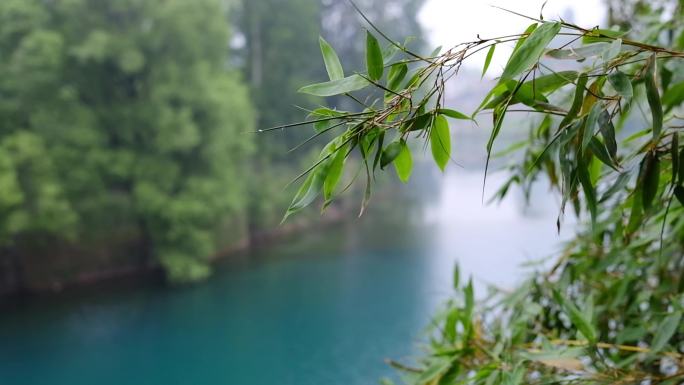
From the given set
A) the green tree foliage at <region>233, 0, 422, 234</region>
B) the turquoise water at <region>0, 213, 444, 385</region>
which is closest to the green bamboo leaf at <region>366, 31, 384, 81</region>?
the turquoise water at <region>0, 213, 444, 385</region>

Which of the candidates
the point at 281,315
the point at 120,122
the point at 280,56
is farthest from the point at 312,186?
the point at 280,56

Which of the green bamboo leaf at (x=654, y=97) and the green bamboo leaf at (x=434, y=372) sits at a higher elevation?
the green bamboo leaf at (x=654, y=97)

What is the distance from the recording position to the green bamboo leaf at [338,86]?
462mm

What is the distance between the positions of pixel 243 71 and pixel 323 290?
13.1 feet

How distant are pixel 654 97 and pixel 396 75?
19 cm

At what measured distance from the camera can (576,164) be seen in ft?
1.59

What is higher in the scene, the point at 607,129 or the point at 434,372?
the point at 607,129

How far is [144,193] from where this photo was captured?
541 cm

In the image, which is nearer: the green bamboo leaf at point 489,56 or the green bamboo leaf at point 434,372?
the green bamboo leaf at point 489,56

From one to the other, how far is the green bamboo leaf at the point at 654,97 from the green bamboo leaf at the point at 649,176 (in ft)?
0.30

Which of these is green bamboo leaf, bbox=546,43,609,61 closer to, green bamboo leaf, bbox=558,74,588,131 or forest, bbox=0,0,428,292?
green bamboo leaf, bbox=558,74,588,131

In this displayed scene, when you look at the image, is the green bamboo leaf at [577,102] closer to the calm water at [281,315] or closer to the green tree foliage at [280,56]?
the calm water at [281,315]

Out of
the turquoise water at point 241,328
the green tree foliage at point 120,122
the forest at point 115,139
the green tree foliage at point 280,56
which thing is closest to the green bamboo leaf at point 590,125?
the turquoise water at point 241,328

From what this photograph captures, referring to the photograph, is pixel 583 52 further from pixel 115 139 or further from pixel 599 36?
pixel 115 139
